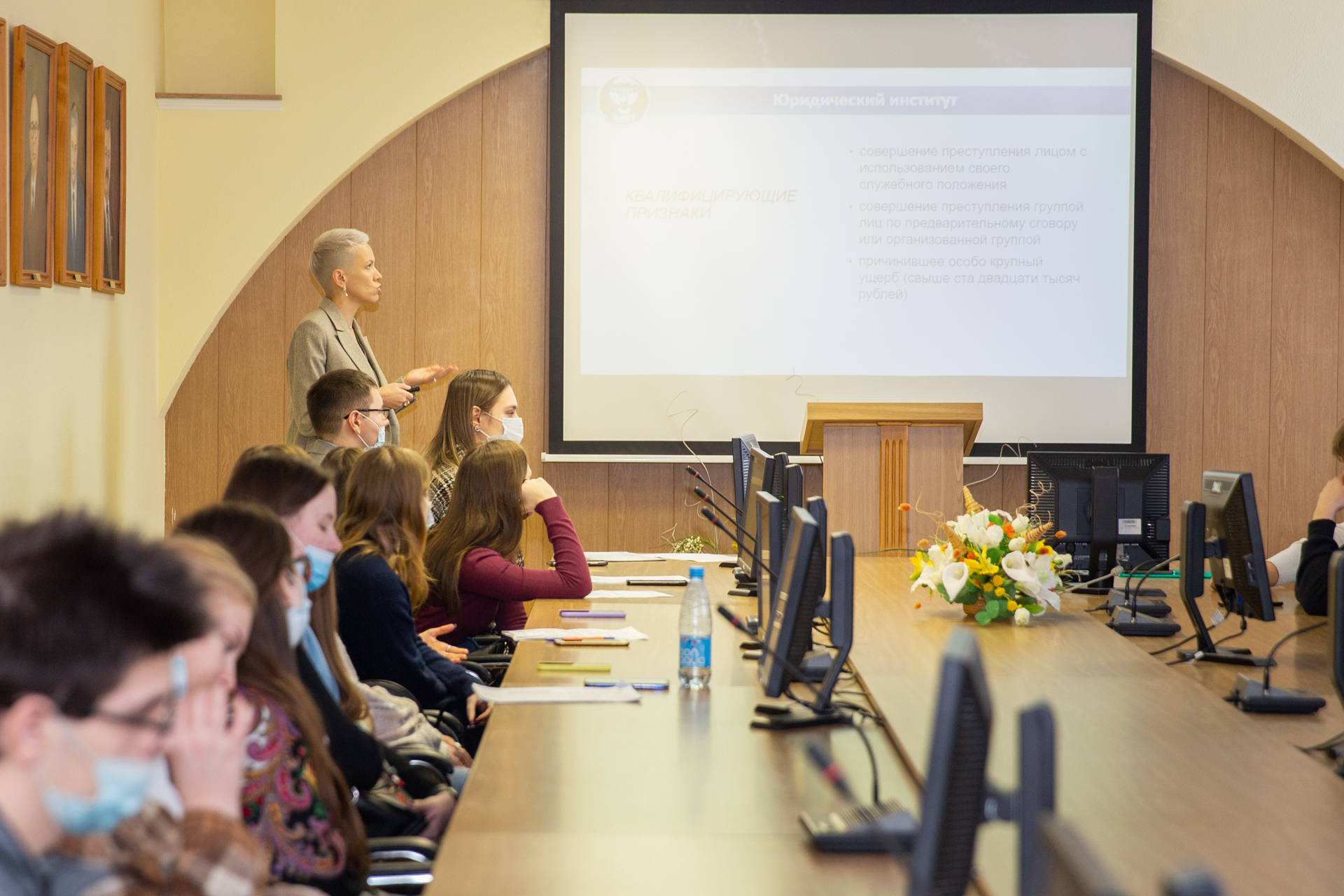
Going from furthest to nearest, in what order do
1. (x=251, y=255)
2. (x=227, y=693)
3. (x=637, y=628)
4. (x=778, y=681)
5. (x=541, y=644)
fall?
(x=251, y=255)
(x=637, y=628)
(x=541, y=644)
(x=778, y=681)
(x=227, y=693)

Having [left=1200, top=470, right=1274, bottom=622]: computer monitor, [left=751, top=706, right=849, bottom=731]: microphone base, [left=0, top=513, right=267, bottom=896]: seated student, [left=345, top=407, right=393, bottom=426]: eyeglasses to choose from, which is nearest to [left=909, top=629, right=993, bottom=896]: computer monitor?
[left=0, top=513, right=267, bottom=896]: seated student

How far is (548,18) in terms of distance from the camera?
570cm

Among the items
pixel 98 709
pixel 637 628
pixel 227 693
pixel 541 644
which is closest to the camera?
pixel 98 709

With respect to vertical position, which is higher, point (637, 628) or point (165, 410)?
point (165, 410)

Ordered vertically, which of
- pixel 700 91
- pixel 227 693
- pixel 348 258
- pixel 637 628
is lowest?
pixel 637 628

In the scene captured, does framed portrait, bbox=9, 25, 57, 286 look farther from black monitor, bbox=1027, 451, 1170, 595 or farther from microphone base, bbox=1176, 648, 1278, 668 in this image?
microphone base, bbox=1176, 648, 1278, 668

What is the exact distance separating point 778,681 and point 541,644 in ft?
2.73

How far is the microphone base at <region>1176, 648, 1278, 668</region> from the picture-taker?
2.78 meters

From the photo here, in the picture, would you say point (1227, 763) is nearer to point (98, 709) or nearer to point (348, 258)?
point (98, 709)

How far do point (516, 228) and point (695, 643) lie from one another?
3.72m

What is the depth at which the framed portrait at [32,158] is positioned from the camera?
4250 mm

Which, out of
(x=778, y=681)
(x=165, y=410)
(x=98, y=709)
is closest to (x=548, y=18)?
(x=165, y=410)

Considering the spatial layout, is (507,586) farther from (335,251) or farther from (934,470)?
(335,251)

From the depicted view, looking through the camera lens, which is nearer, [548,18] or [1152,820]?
[1152,820]
